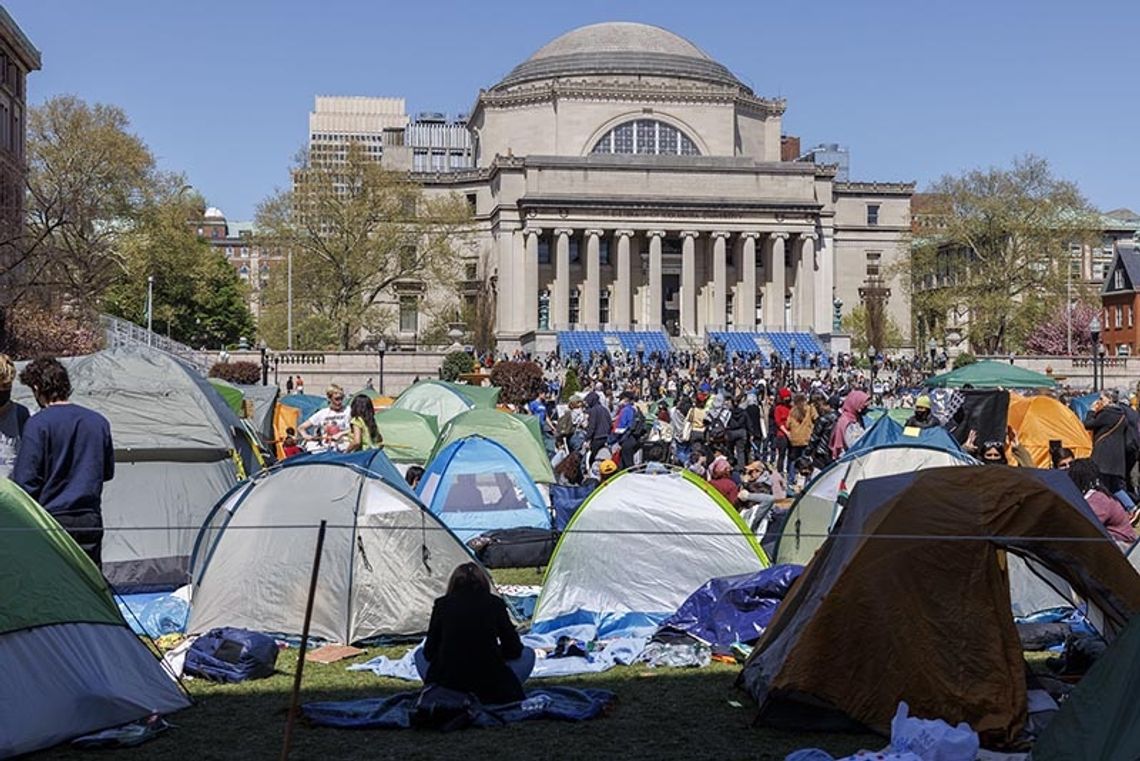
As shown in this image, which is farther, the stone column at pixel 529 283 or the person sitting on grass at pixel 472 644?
the stone column at pixel 529 283

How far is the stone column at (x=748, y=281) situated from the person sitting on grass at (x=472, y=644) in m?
77.7

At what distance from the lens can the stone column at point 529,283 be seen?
3381 inches

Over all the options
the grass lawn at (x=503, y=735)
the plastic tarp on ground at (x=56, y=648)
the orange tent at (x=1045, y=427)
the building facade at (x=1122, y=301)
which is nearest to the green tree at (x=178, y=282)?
the orange tent at (x=1045, y=427)

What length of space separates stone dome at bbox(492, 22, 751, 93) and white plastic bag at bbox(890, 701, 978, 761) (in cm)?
9081

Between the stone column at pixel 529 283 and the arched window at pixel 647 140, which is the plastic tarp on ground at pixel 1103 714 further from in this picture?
the arched window at pixel 647 140

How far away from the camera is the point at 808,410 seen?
971 inches

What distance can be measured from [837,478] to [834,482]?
0.17 feet

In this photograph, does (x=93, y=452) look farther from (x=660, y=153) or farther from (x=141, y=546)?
(x=660, y=153)

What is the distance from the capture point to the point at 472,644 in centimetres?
928

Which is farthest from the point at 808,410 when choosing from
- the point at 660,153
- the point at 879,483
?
the point at 660,153

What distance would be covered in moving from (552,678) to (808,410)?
48.1 ft

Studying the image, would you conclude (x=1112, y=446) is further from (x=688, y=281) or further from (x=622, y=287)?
(x=622, y=287)

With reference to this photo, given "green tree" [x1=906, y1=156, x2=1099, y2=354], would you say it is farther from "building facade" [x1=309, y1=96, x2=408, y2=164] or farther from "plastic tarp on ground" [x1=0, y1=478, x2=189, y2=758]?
"building facade" [x1=309, y1=96, x2=408, y2=164]

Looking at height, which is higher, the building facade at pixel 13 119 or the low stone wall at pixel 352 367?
the building facade at pixel 13 119
